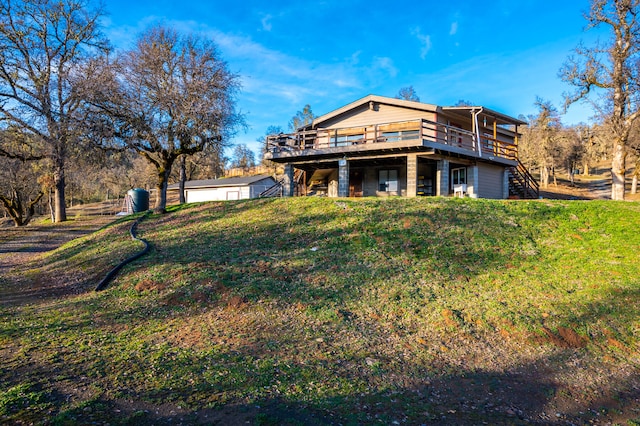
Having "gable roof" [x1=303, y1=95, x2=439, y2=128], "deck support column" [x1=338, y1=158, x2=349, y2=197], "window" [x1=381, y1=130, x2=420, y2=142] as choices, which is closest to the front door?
"window" [x1=381, y1=130, x2=420, y2=142]

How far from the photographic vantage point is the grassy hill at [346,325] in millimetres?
4238

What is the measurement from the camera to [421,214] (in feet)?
40.9

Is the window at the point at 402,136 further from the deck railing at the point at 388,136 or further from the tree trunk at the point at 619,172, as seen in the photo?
the tree trunk at the point at 619,172

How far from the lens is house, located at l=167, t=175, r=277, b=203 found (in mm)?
37281

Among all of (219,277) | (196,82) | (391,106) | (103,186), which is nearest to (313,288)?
(219,277)

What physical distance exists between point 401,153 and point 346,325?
12.9 meters

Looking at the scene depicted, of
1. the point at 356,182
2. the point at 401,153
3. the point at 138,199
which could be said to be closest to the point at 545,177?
the point at 356,182

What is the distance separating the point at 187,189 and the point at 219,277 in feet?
117

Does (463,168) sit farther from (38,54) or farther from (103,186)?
(103,186)

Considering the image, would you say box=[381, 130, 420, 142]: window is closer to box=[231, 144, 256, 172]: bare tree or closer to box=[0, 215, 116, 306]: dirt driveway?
box=[0, 215, 116, 306]: dirt driveway

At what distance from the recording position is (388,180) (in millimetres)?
21281

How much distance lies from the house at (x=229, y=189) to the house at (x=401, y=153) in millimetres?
14783

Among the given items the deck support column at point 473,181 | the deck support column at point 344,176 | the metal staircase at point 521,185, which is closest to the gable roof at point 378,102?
the deck support column at point 473,181

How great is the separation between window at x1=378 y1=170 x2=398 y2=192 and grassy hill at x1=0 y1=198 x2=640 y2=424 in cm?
847
